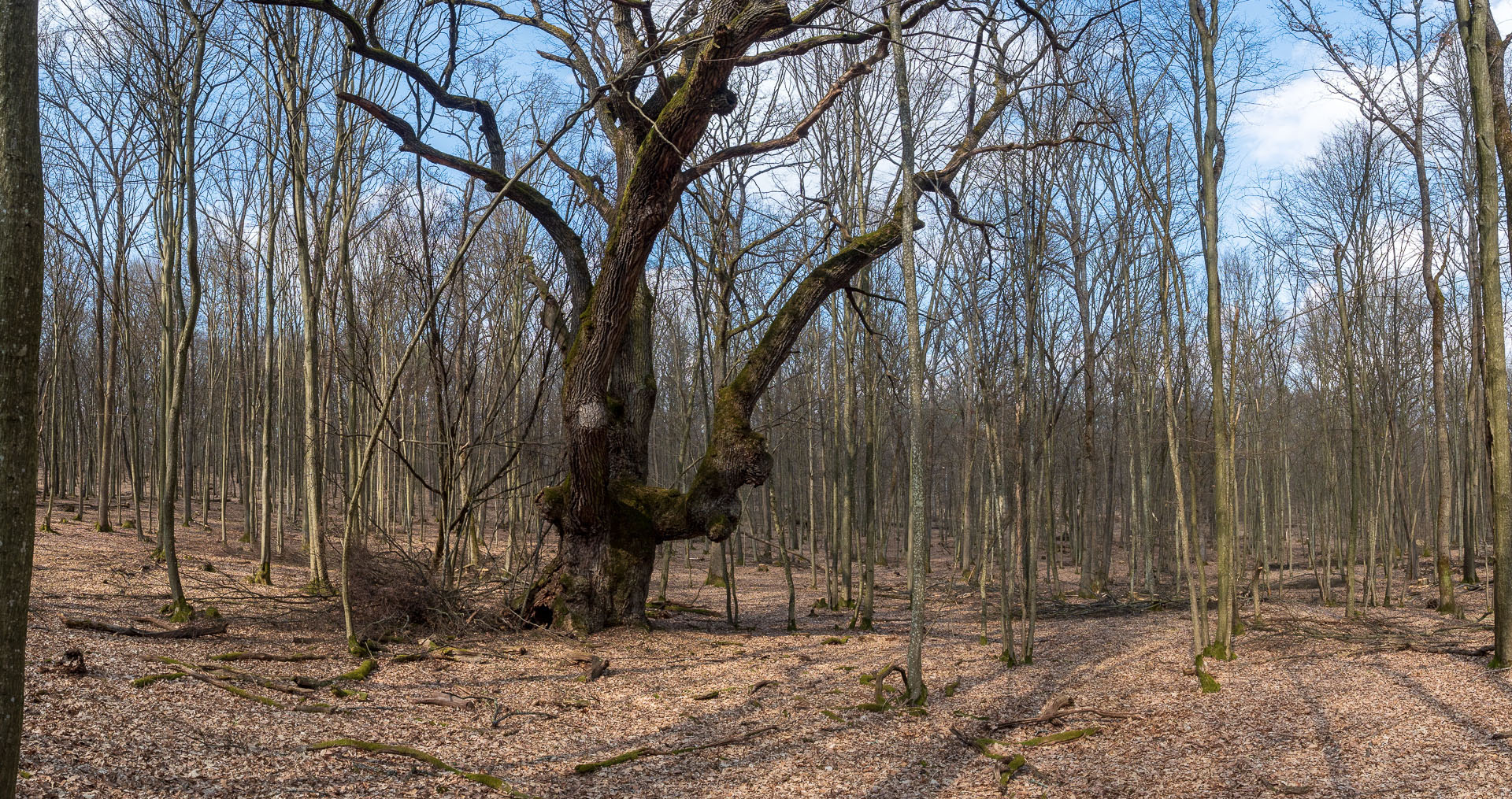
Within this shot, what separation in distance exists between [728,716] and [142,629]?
4.74m

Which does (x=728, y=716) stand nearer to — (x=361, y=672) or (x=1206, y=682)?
(x=361, y=672)

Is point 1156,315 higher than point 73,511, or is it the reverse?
point 1156,315

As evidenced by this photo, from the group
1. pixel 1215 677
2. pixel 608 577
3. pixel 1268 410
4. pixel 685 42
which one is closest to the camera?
pixel 685 42

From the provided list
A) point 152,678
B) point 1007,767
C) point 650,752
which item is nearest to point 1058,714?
point 1007,767

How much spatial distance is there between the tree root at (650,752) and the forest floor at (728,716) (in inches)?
1.2

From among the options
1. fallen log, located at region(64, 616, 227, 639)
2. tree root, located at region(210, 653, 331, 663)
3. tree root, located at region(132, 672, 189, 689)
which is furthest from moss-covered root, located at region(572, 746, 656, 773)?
fallen log, located at region(64, 616, 227, 639)

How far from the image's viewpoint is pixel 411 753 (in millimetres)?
4543

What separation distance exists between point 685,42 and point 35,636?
6.02 metres

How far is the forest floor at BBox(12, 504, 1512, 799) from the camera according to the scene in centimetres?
430

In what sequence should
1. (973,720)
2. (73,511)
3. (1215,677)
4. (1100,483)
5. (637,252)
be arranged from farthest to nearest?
(1100,483)
(73,511)
(637,252)
(1215,677)
(973,720)

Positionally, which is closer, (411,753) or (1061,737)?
(411,753)

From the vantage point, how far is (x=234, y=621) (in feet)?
24.2

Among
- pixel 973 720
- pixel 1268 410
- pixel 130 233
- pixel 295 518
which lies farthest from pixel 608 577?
pixel 1268 410

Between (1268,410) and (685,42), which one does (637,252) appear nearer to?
(685,42)
